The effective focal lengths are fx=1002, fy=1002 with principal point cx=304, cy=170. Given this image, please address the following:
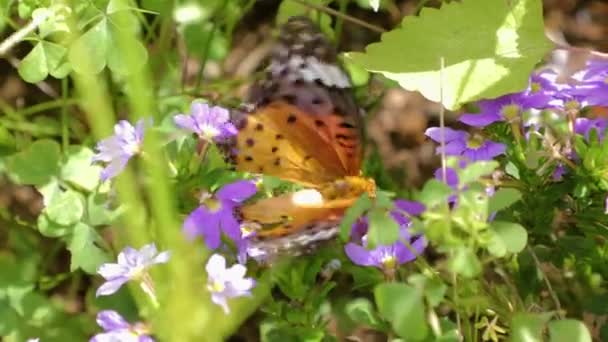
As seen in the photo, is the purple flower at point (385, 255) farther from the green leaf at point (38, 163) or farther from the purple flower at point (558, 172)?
the green leaf at point (38, 163)

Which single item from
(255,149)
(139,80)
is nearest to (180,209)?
(255,149)

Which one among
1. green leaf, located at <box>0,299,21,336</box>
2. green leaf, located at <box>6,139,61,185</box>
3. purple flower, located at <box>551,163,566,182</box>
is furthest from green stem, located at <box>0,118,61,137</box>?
purple flower, located at <box>551,163,566,182</box>

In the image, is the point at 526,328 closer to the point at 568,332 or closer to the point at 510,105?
the point at 568,332

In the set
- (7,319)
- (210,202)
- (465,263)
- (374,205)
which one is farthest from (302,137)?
(7,319)

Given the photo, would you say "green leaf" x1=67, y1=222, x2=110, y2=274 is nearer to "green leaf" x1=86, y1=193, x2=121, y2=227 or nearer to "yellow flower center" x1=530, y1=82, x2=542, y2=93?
"green leaf" x1=86, y1=193, x2=121, y2=227

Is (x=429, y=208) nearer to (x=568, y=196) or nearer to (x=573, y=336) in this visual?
(x=573, y=336)

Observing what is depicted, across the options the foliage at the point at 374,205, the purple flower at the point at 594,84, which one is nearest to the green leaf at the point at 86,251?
the foliage at the point at 374,205

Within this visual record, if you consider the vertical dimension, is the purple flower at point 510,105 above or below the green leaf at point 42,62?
below
